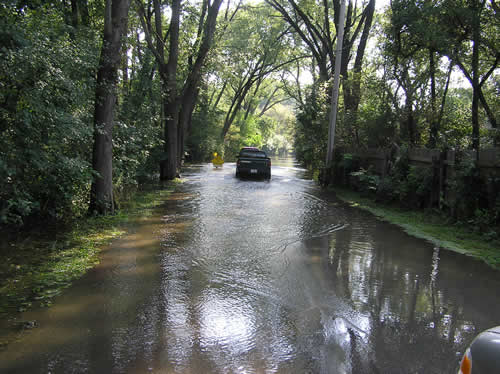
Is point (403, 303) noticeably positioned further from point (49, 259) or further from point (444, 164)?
point (444, 164)

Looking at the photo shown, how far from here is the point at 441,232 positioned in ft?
31.7

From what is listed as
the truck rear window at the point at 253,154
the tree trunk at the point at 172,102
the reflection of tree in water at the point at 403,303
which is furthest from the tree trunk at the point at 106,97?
the truck rear window at the point at 253,154

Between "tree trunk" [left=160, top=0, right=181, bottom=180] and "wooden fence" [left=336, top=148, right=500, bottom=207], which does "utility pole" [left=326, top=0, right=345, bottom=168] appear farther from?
"tree trunk" [left=160, top=0, right=181, bottom=180]

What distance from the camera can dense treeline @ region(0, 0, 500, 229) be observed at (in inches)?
A: 265

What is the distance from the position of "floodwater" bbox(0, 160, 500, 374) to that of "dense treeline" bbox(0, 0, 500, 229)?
1950 millimetres

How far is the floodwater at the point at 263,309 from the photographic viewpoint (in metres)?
3.79

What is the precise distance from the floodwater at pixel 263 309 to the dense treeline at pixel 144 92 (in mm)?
1950

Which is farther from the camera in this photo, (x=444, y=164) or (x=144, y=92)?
(x=144, y=92)

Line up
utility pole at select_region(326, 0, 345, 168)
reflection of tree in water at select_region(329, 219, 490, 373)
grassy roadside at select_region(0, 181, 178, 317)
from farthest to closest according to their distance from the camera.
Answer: utility pole at select_region(326, 0, 345, 168) → grassy roadside at select_region(0, 181, 178, 317) → reflection of tree in water at select_region(329, 219, 490, 373)

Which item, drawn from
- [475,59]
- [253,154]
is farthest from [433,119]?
[253,154]

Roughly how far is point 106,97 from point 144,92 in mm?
5844

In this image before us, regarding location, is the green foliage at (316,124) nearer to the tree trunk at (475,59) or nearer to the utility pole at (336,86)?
the utility pole at (336,86)

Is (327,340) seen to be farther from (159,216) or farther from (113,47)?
(113,47)

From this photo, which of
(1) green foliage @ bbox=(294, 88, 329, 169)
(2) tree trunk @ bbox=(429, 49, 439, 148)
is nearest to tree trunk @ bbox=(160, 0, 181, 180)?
(1) green foliage @ bbox=(294, 88, 329, 169)
